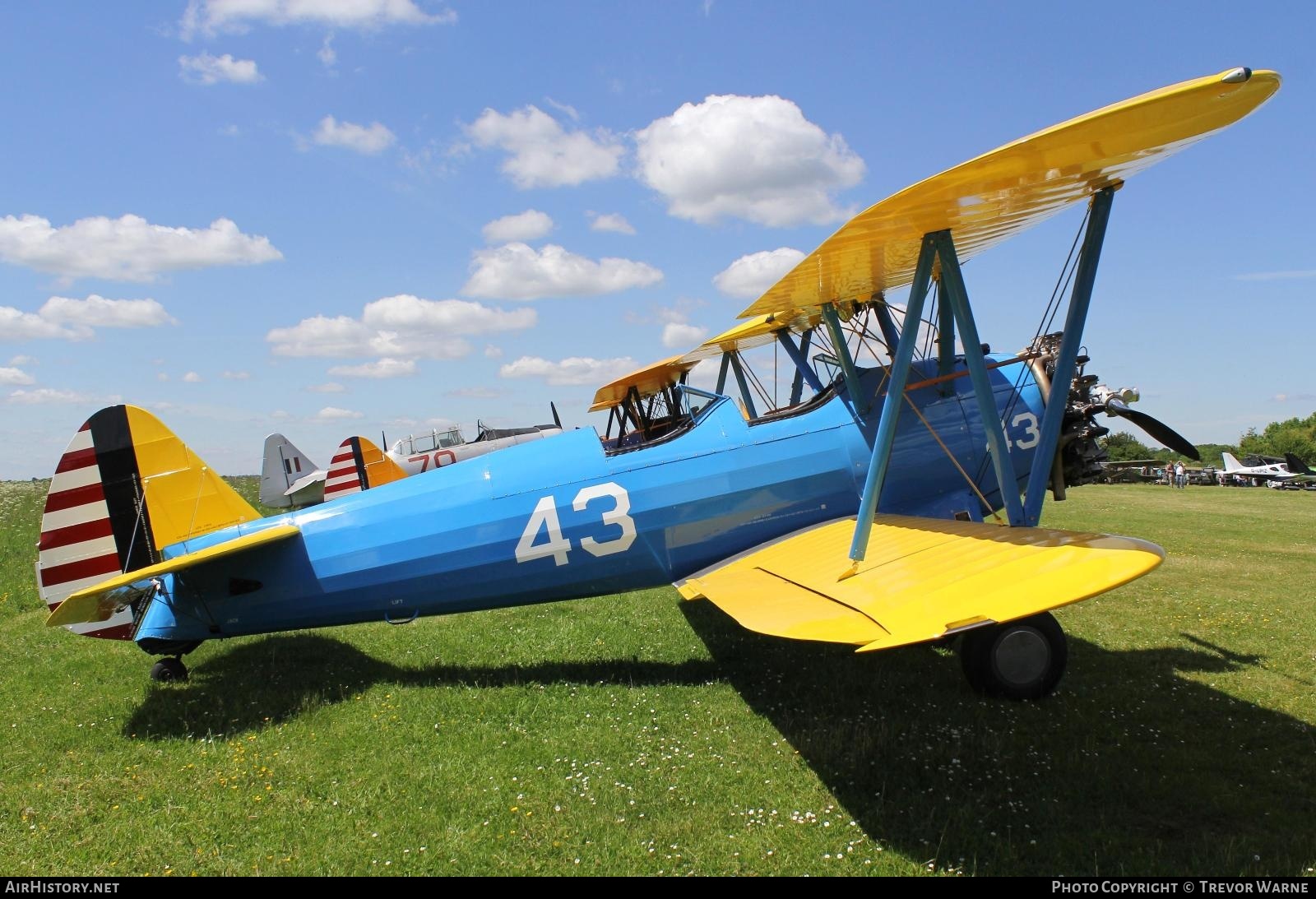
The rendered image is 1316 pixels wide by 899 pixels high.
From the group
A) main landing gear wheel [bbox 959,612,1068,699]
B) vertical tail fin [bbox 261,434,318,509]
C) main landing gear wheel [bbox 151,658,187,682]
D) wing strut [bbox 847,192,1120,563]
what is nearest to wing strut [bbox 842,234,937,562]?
wing strut [bbox 847,192,1120,563]

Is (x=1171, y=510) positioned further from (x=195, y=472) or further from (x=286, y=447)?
(x=286, y=447)

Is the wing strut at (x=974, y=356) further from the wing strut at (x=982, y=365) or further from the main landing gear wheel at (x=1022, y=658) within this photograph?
the main landing gear wheel at (x=1022, y=658)

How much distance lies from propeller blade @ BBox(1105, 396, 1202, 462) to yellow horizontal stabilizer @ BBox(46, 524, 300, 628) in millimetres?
5936

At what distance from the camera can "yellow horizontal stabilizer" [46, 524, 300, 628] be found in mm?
4262

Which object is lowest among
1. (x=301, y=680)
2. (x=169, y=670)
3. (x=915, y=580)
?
(x=301, y=680)

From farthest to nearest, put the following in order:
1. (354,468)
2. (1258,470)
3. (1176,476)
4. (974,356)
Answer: (1258,470)
(1176,476)
(354,468)
(974,356)

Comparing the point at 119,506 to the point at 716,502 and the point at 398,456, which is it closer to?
the point at 716,502

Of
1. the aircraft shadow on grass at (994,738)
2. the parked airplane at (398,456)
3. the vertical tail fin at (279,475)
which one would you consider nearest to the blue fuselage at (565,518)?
the aircraft shadow on grass at (994,738)

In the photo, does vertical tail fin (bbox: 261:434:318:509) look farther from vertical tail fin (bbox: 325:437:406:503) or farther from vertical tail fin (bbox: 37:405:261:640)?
vertical tail fin (bbox: 37:405:261:640)

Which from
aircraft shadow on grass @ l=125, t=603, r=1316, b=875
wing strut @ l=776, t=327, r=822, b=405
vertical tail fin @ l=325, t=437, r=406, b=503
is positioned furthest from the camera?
vertical tail fin @ l=325, t=437, r=406, b=503

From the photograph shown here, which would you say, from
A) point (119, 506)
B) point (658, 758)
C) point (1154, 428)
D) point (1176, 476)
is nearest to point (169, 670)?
point (119, 506)

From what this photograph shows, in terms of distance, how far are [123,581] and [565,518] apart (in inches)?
101

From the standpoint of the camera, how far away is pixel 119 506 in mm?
5250
